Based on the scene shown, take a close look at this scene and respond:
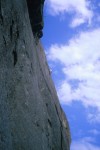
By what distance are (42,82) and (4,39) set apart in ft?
13.5

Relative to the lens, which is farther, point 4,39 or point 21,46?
point 21,46

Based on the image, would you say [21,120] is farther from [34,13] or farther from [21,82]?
[34,13]

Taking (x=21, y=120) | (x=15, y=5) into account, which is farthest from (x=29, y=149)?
(x=15, y=5)

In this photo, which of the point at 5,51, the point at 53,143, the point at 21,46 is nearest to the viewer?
the point at 5,51

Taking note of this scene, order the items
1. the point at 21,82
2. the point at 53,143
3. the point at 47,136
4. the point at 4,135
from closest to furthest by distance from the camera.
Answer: the point at 4,135
the point at 21,82
the point at 47,136
the point at 53,143

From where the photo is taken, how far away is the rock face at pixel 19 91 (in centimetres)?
771

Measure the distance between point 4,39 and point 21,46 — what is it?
139 cm

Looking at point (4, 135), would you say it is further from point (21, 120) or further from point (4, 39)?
point (4, 39)

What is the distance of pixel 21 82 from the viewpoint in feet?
29.5

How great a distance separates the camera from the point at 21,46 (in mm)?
9570

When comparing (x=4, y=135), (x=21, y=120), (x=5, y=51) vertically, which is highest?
(x=5, y=51)

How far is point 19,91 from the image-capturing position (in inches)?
343

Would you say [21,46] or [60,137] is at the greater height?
[21,46]

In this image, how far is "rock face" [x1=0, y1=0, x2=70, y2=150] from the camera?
303 inches
